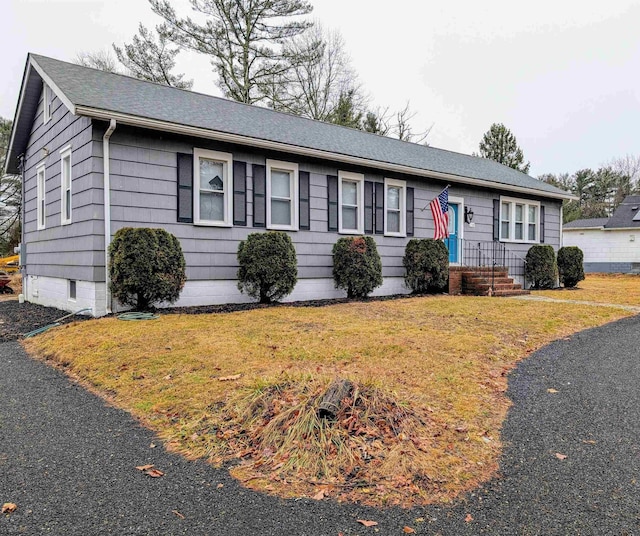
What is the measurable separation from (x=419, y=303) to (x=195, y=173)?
524 cm

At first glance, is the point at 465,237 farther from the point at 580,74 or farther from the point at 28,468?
the point at 28,468

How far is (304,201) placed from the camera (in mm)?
9953

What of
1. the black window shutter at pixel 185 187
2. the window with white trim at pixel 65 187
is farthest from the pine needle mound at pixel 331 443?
the window with white trim at pixel 65 187

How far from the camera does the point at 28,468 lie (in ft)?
8.54

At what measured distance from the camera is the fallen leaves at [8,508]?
216cm

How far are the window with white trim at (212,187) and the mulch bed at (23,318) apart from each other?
9.40 ft

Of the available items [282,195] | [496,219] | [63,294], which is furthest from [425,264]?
[63,294]

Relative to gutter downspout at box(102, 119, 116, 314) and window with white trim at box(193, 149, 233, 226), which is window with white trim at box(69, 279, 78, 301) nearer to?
gutter downspout at box(102, 119, 116, 314)

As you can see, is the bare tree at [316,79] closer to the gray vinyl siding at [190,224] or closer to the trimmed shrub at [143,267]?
the gray vinyl siding at [190,224]

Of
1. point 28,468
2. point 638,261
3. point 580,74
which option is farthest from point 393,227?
point 638,261

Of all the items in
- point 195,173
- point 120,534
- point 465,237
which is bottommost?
point 120,534

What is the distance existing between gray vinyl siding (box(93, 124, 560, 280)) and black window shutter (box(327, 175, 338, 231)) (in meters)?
0.12

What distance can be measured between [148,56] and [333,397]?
2109cm

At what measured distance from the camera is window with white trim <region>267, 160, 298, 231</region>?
31.4 feet
